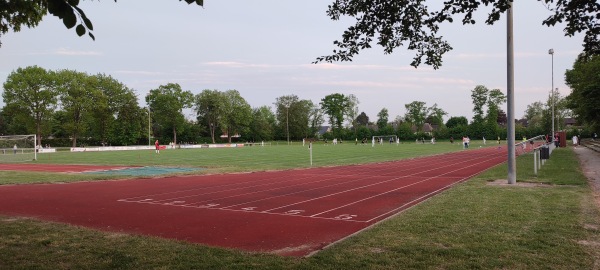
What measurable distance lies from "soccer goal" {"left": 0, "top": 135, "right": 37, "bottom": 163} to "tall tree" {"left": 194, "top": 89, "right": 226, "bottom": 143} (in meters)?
61.8

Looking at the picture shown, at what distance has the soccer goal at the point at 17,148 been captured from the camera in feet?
123

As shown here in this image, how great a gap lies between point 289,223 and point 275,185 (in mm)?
7394

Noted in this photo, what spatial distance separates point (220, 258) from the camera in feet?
19.5

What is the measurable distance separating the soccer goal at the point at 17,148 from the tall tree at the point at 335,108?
3475 inches

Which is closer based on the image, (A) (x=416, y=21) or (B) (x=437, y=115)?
(A) (x=416, y=21)

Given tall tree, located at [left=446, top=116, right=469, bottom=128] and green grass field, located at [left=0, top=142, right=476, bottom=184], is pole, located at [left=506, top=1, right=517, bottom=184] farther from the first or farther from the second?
tall tree, located at [left=446, top=116, right=469, bottom=128]

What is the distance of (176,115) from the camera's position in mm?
93125

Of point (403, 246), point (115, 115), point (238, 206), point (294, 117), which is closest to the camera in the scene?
point (403, 246)

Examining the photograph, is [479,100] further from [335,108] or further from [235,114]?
[235,114]

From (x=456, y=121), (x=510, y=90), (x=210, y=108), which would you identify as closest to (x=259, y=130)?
(x=210, y=108)

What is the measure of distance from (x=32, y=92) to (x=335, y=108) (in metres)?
74.6

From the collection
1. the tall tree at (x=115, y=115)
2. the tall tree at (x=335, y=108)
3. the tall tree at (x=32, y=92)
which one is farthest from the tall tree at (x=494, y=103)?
the tall tree at (x=32, y=92)

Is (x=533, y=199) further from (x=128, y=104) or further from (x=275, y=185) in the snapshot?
(x=128, y=104)

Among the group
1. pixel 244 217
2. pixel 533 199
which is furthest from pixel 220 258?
pixel 533 199
